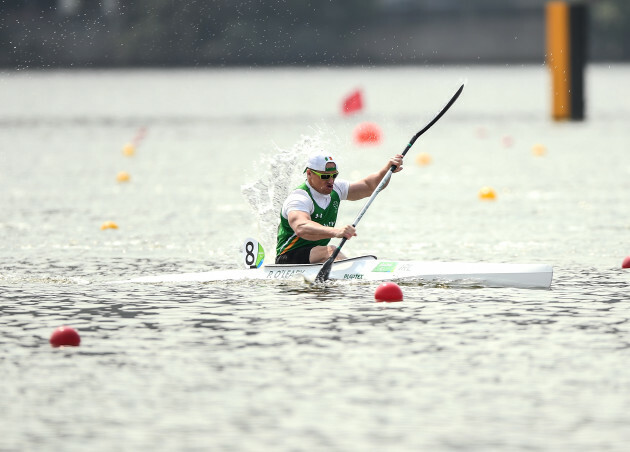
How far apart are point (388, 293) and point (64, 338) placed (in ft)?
9.75

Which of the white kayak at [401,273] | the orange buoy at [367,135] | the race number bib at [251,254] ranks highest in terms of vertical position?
the orange buoy at [367,135]

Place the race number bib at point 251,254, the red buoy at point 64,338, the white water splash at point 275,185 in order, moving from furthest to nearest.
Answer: the white water splash at point 275,185
the race number bib at point 251,254
the red buoy at point 64,338

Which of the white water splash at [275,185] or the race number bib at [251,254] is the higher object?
the white water splash at [275,185]

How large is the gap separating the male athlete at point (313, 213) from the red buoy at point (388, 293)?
1.04 meters

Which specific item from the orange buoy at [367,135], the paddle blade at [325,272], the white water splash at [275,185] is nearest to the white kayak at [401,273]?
the paddle blade at [325,272]

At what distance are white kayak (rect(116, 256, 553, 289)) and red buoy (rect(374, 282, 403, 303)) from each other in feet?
2.70

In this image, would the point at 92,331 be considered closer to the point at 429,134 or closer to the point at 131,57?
the point at 429,134

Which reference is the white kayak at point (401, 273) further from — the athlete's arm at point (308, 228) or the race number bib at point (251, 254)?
the athlete's arm at point (308, 228)

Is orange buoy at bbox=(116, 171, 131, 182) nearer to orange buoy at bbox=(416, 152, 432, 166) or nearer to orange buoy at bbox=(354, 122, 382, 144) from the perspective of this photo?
orange buoy at bbox=(416, 152, 432, 166)

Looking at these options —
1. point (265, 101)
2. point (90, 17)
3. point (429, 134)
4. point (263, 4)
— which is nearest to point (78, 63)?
point (90, 17)

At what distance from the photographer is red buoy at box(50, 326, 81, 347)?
9.55 meters

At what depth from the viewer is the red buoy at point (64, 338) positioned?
9.55m

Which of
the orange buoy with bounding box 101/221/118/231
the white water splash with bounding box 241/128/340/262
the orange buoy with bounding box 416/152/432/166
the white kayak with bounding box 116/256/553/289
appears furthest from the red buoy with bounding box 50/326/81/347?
the orange buoy with bounding box 416/152/432/166

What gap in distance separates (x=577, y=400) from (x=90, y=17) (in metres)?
98.3
